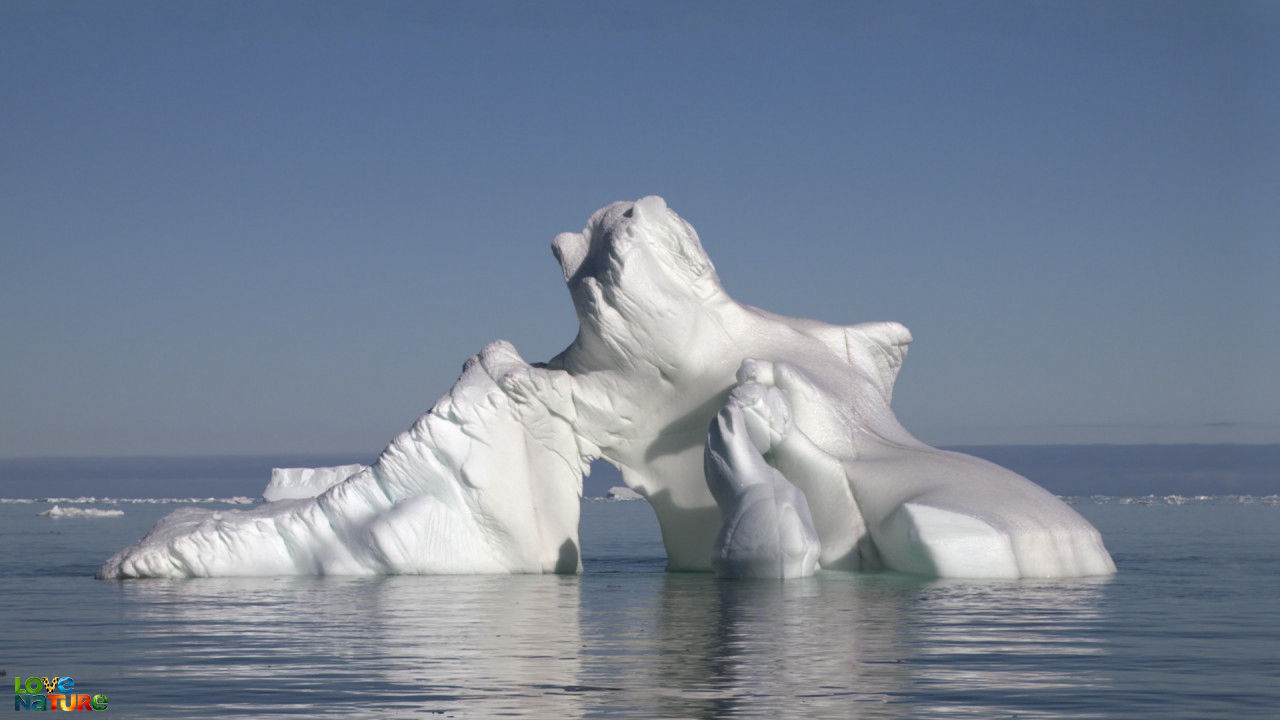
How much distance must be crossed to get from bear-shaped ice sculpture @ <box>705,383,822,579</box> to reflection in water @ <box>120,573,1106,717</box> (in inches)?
22.3

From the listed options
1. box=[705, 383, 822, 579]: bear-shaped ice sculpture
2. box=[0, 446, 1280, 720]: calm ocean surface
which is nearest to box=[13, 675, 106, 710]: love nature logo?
box=[0, 446, 1280, 720]: calm ocean surface

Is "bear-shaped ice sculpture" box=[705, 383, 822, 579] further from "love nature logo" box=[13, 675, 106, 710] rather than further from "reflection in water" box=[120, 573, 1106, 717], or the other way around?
"love nature logo" box=[13, 675, 106, 710]

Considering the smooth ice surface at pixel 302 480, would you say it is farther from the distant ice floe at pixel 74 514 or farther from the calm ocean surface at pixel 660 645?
the distant ice floe at pixel 74 514

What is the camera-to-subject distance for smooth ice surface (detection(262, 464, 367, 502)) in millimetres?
17281

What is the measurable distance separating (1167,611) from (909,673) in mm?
4164

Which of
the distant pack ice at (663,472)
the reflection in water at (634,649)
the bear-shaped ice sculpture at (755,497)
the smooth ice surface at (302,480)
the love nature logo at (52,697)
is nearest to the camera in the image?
the reflection in water at (634,649)

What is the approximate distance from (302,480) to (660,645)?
412 inches

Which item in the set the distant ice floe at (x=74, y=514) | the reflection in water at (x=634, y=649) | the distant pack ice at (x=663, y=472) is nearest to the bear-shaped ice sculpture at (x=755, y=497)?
the distant pack ice at (x=663, y=472)

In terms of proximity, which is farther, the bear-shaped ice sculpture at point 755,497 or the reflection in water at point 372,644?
the bear-shaped ice sculpture at point 755,497

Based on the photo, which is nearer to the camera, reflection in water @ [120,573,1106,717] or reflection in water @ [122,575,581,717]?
reflection in water @ [120,573,1106,717]

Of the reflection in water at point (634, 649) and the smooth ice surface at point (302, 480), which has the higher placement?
the smooth ice surface at point (302, 480)

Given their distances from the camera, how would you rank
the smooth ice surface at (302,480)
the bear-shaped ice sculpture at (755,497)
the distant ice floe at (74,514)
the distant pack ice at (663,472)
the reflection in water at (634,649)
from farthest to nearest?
the distant ice floe at (74,514)
the smooth ice surface at (302,480)
the distant pack ice at (663,472)
the bear-shaped ice sculpture at (755,497)
the reflection in water at (634,649)

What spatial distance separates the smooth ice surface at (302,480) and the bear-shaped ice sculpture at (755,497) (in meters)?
5.68

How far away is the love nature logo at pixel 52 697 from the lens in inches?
242
